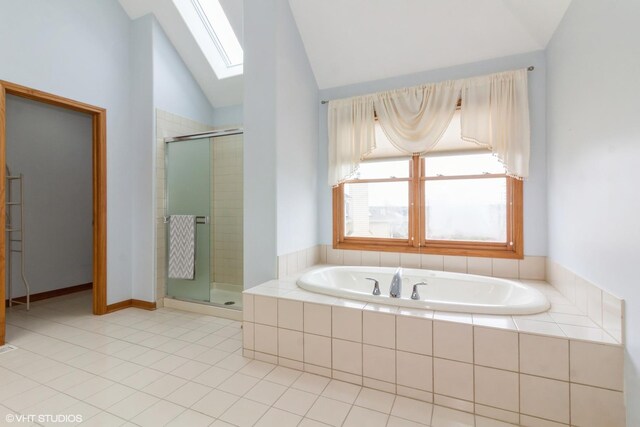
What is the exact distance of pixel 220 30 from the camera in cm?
338

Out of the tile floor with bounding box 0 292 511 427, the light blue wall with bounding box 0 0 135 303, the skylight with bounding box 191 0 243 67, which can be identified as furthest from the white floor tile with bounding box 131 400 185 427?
the skylight with bounding box 191 0 243 67

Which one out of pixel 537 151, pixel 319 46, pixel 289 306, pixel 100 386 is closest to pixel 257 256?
pixel 289 306

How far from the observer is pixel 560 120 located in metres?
2.00

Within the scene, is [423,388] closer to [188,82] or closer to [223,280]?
[223,280]

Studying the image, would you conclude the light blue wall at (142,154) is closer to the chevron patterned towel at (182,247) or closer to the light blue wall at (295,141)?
the chevron patterned towel at (182,247)

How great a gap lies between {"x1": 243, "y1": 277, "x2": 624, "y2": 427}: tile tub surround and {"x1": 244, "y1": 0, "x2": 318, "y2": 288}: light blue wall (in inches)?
19.7

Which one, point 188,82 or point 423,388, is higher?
point 188,82

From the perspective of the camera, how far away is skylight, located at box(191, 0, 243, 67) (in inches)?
126

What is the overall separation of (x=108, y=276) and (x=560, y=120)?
4.07 metres

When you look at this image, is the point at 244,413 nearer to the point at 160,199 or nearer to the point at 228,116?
the point at 160,199

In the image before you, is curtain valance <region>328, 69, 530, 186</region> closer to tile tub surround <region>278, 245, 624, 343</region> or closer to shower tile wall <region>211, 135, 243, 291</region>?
tile tub surround <region>278, 245, 624, 343</region>

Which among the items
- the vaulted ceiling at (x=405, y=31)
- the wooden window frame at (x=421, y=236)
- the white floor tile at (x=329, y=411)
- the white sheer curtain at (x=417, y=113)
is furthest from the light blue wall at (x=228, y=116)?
the white floor tile at (x=329, y=411)

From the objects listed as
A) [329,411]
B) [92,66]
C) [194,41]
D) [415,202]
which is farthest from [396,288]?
[92,66]

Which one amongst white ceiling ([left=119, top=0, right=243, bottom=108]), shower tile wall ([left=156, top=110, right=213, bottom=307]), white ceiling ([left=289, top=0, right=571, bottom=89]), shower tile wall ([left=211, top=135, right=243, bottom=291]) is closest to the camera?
white ceiling ([left=289, top=0, right=571, bottom=89])
